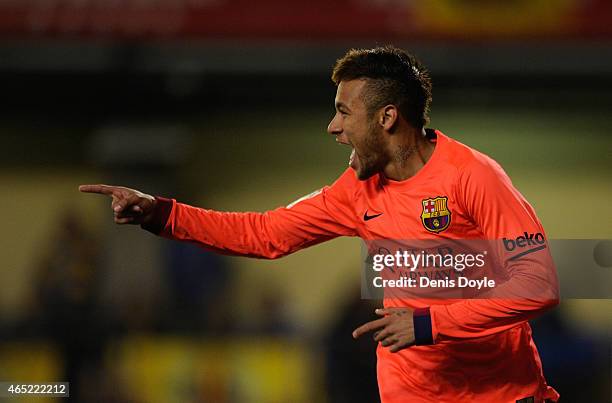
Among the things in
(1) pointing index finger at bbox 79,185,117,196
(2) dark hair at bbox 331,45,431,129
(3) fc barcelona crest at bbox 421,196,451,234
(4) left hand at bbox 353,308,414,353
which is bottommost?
(4) left hand at bbox 353,308,414,353

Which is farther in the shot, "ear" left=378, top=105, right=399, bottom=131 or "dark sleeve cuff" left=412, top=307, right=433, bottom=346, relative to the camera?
"ear" left=378, top=105, right=399, bottom=131

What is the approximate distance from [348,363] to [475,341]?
66.8 inches

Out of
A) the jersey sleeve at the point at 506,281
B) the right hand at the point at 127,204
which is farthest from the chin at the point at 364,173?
the right hand at the point at 127,204

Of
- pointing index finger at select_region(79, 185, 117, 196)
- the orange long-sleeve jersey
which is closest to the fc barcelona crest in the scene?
the orange long-sleeve jersey

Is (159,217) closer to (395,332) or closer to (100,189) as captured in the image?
(100,189)

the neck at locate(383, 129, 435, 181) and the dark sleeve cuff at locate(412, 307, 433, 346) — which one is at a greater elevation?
the neck at locate(383, 129, 435, 181)

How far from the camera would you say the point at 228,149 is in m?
6.82

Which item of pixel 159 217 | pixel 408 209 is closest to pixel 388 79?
pixel 408 209

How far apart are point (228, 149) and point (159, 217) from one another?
4.04 m

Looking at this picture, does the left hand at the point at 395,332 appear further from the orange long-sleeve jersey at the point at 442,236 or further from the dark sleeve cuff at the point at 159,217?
the dark sleeve cuff at the point at 159,217

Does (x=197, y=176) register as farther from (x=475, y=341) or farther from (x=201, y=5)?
(x=475, y=341)

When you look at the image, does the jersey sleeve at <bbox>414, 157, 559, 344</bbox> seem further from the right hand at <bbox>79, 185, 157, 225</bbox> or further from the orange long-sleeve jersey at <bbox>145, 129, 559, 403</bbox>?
the right hand at <bbox>79, 185, 157, 225</bbox>

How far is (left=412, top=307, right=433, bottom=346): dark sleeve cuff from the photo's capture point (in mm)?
2373

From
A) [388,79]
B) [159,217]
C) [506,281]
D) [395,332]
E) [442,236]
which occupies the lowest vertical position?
[395,332]
